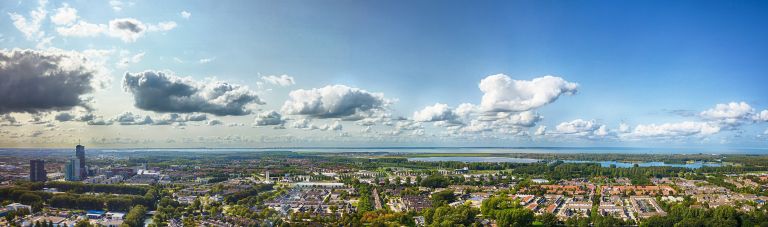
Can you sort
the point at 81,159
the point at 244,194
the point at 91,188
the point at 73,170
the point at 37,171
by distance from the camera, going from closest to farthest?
the point at 244,194
the point at 91,188
the point at 37,171
the point at 73,170
the point at 81,159

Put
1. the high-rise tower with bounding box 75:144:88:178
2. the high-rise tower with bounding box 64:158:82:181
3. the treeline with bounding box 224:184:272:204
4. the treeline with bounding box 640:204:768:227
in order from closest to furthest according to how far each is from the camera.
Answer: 1. the treeline with bounding box 640:204:768:227
2. the treeline with bounding box 224:184:272:204
3. the high-rise tower with bounding box 64:158:82:181
4. the high-rise tower with bounding box 75:144:88:178

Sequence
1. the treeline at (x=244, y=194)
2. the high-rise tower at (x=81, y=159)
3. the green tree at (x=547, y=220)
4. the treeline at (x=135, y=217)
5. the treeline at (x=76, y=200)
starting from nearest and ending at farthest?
the green tree at (x=547, y=220)
the treeline at (x=135, y=217)
the treeline at (x=76, y=200)
the treeline at (x=244, y=194)
the high-rise tower at (x=81, y=159)

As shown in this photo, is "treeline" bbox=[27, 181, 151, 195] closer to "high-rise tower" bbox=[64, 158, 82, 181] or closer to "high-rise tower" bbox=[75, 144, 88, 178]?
"high-rise tower" bbox=[64, 158, 82, 181]

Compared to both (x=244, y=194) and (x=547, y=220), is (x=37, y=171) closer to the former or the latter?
(x=244, y=194)

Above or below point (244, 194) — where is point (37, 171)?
above

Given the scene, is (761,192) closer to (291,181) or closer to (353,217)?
(353,217)

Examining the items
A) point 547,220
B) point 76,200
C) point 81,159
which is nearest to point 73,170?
point 81,159

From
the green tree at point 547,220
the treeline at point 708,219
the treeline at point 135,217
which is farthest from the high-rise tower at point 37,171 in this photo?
the treeline at point 708,219

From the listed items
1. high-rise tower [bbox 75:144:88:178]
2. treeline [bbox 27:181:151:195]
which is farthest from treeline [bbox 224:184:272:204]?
high-rise tower [bbox 75:144:88:178]

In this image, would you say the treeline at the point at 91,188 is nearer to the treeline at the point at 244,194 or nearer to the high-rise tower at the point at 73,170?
the treeline at the point at 244,194

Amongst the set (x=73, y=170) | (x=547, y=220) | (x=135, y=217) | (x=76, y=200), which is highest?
(x=73, y=170)

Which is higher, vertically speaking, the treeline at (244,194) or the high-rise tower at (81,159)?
the high-rise tower at (81,159)
